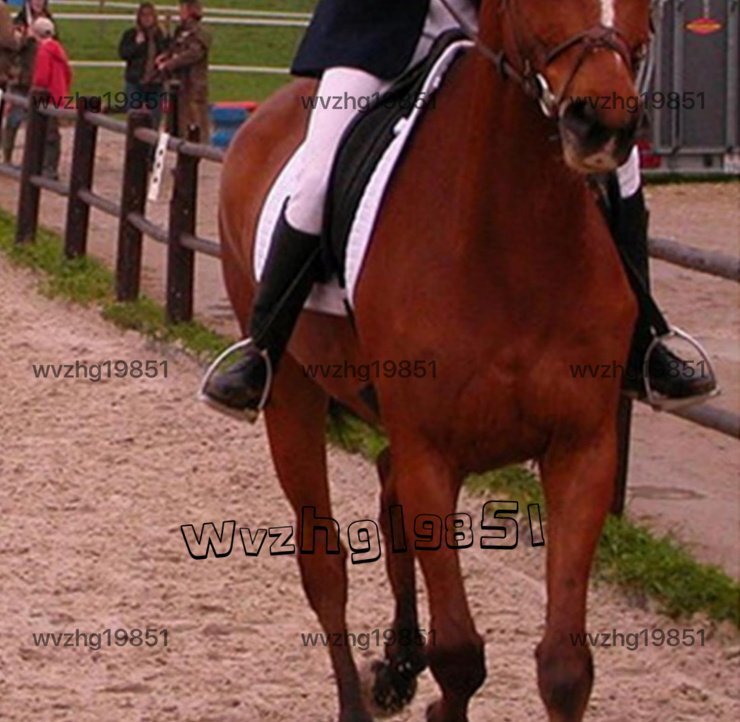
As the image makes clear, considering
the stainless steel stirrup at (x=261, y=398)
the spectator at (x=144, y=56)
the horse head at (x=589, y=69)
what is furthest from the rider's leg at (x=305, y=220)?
the spectator at (x=144, y=56)

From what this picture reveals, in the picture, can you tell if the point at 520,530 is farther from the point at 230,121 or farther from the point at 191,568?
the point at 230,121

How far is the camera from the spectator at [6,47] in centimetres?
2062

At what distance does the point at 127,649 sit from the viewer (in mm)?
6438

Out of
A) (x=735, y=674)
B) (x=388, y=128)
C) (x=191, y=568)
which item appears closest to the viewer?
(x=388, y=128)

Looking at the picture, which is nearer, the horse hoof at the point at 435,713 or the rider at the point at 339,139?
the horse hoof at the point at 435,713

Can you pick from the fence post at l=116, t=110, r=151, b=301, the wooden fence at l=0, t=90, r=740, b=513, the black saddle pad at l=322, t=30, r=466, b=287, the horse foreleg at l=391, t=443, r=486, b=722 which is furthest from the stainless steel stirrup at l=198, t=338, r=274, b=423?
the fence post at l=116, t=110, r=151, b=301

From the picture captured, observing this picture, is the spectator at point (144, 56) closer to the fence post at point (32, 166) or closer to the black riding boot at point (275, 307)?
the fence post at point (32, 166)

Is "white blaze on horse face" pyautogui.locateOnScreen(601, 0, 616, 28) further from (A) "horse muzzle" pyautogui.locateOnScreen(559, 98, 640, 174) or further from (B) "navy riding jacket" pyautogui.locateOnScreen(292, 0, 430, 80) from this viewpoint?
(B) "navy riding jacket" pyautogui.locateOnScreen(292, 0, 430, 80)

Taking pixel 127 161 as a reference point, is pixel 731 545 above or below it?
below

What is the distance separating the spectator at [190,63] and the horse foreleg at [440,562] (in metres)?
16.4

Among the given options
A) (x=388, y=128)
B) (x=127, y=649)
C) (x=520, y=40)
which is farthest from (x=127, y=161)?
(x=520, y=40)

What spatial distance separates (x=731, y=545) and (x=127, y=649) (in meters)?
2.33

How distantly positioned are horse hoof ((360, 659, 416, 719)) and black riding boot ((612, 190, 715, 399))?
114 centimetres

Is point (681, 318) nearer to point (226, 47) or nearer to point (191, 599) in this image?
point (191, 599)
